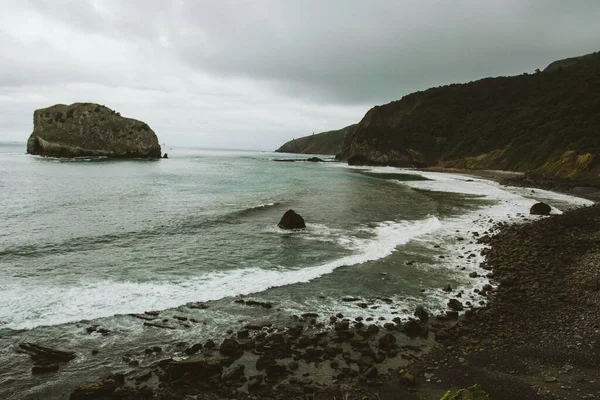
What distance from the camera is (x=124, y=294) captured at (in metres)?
14.7

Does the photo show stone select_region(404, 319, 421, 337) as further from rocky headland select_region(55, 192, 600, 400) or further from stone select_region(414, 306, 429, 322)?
stone select_region(414, 306, 429, 322)

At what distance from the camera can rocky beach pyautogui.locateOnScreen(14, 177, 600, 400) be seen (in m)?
8.65

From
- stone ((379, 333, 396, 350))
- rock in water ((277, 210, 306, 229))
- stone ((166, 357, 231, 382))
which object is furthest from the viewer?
rock in water ((277, 210, 306, 229))

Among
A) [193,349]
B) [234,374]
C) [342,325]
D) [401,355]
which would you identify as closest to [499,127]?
[342,325]

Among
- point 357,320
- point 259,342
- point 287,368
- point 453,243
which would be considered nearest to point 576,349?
point 357,320

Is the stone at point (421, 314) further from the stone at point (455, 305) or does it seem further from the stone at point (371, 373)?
the stone at point (371, 373)

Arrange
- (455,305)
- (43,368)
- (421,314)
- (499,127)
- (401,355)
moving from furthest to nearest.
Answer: (499,127) < (455,305) < (421,314) < (401,355) < (43,368)

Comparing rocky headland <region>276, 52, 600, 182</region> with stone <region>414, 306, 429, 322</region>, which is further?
rocky headland <region>276, 52, 600, 182</region>

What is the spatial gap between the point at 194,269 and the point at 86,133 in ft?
443

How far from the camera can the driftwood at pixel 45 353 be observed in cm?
1008

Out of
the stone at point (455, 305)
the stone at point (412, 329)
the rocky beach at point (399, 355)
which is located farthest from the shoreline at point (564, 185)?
the stone at point (412, 329)

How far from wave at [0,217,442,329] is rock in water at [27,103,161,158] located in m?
128

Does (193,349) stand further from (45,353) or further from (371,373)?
(371,373)

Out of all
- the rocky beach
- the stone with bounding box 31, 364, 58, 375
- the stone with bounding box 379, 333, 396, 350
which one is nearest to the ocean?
the stone with bounding box 31, 364, 58, 375
